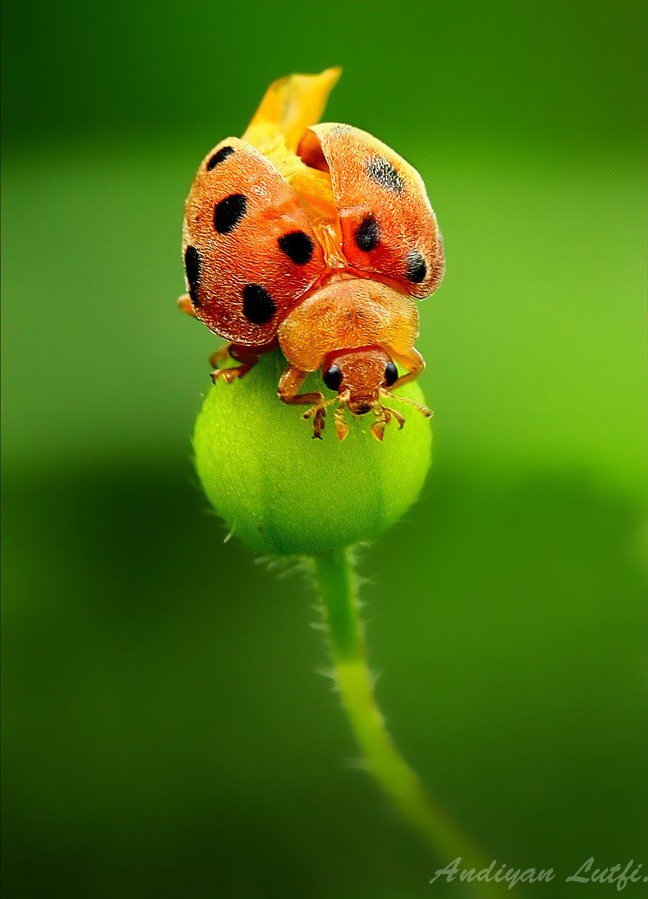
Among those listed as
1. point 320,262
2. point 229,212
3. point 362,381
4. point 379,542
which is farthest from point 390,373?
point 379,542

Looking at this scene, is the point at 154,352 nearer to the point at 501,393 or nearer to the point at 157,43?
the point at 501,393

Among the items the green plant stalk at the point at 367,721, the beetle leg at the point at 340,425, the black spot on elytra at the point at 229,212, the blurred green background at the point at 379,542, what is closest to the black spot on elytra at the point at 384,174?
the black spot on elytra at the point at 229,212

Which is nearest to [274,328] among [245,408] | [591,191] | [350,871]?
[245,408]

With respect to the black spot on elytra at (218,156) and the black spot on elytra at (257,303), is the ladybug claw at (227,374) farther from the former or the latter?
the black spot on elytra at (218,156)

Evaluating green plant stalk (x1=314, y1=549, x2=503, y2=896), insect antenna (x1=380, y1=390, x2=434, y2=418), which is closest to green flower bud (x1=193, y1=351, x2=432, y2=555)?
insect antenna (x1=380, y1=390, x2=434, y2=418)

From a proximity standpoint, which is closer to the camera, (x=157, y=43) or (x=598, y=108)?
(x=598, y=108)

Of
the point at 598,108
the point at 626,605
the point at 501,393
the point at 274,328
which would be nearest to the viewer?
the point at 274,328

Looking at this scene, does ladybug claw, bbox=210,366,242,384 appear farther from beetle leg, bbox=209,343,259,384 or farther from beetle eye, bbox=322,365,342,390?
beetle eye, bbox=322,365,342,390

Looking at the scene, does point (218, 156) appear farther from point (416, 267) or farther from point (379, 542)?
point (379, 542)
